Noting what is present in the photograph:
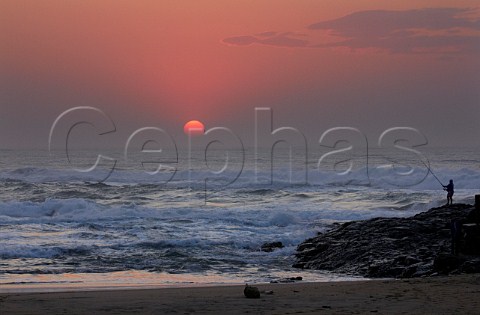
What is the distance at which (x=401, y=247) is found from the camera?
18.7m

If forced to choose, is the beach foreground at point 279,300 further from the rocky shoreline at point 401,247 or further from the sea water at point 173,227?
the sea water at point 173,227

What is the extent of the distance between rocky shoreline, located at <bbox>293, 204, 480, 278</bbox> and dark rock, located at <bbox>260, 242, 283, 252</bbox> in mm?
727

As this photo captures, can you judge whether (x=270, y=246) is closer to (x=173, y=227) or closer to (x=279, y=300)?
(x=173, y=227)

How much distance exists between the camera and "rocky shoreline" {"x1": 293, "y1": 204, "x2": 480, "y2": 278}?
15.2 metres

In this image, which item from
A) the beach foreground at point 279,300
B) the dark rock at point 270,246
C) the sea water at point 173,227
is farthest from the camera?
the dark rock at point 270,246

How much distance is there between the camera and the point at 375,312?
31.2ft

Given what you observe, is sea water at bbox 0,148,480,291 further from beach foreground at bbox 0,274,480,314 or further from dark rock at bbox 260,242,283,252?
beach foreground at bbox 0,274,480,314

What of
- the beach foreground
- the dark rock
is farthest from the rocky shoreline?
the beach foreground

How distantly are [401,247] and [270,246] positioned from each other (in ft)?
13.8

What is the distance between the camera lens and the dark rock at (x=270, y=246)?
20812 millimetres

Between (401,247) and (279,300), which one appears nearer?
(279,300)

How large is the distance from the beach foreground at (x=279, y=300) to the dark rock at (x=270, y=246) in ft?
26.1

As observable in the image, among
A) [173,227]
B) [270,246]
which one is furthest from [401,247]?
[173,227]

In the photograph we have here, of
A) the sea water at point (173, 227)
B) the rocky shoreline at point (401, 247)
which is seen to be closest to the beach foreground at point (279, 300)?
the rocky shoreline at point (401, 247)
